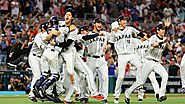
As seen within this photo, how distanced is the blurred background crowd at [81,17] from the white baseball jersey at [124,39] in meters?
6.16

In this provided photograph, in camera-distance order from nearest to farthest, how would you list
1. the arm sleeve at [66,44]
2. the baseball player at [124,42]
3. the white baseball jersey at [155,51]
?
1. the arm sleeve at [66,44]
2. the white baseball jersey at [155,51]
3. the baseball player at [124,42]

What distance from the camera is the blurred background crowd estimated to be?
30672 mm

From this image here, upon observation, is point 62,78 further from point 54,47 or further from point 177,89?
point 177,89

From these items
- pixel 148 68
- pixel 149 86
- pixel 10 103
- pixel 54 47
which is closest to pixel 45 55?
pixel 54 47

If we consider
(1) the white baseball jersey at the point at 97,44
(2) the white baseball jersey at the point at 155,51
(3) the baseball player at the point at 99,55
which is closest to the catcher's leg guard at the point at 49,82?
(3) the baseball player at the point at 99,55

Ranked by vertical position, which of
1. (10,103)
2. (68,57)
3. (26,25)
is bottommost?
(10,103)

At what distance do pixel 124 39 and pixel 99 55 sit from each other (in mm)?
1088

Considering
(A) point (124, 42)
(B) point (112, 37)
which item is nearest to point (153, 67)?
(A) point (124, 42)

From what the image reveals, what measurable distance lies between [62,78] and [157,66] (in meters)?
3.43

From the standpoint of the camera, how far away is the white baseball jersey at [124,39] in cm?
2184

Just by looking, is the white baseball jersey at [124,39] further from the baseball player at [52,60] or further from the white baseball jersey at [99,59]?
the baseball player at [52,60]

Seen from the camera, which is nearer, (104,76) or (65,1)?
(104,76)

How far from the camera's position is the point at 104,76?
70.7ft

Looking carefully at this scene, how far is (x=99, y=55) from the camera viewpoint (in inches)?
860
